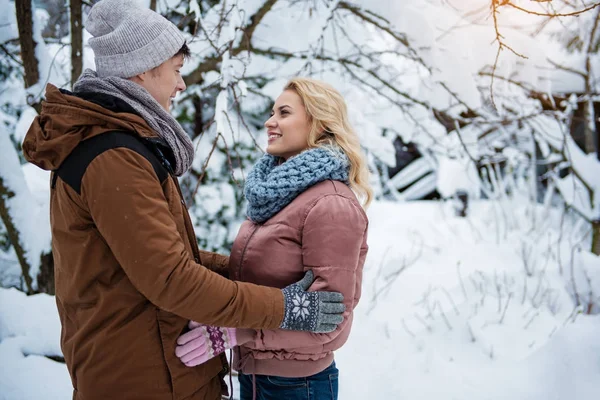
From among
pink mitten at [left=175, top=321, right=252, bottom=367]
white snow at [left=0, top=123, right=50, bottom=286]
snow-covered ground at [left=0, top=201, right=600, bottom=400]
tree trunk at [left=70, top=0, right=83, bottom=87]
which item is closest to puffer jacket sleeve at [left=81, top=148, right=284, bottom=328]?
pink mitten at [left=175, top=321, right=252, bottom=367]

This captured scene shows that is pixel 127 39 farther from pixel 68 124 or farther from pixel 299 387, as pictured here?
pixel 299 387

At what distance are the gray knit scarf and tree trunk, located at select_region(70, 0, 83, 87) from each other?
2.11 m

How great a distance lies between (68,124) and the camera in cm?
121

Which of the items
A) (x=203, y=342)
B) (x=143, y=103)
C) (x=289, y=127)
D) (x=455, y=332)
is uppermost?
(x=143, y=103)

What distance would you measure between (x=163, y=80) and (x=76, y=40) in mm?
2281

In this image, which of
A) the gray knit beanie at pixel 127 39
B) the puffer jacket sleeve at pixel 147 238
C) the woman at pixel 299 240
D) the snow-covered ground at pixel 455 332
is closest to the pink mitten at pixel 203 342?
the woman at pixel 299 240

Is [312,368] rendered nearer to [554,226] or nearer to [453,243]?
[453,243]

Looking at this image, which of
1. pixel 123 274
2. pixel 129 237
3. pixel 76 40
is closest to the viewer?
pixel 129 237

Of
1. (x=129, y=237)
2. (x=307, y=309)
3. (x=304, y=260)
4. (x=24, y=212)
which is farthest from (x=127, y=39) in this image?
(x=24, y=212)

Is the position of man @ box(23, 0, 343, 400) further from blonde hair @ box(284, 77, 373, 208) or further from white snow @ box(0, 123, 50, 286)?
white snow @ box(0, 123, 50, 286)

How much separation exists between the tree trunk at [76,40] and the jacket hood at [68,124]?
2.16 m

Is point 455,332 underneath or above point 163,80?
underneath

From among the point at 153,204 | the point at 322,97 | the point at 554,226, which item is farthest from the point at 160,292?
the point at 554,226

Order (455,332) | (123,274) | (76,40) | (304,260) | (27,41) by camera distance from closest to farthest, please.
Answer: (123,274), (304,260), (27,41), (76,40), (455,332)
